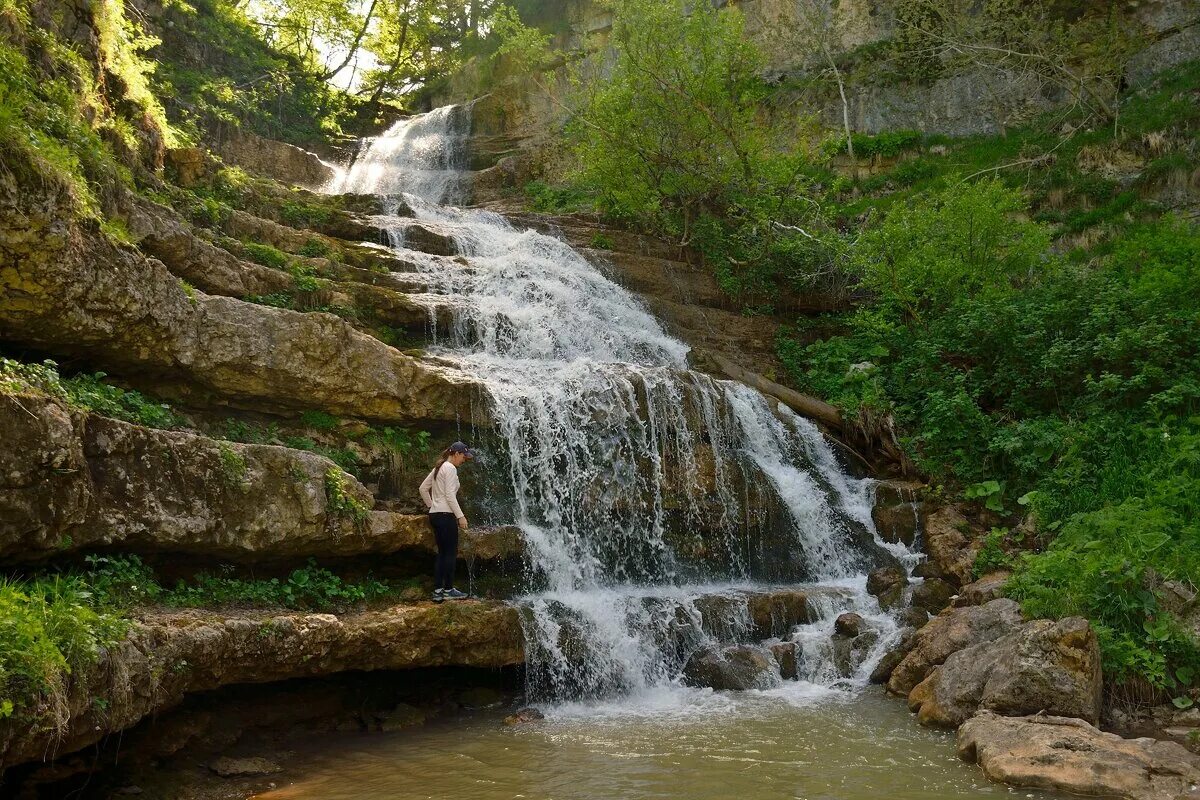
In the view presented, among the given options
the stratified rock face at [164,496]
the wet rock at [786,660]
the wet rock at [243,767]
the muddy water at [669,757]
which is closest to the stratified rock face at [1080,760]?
the muddy water at [669,757]

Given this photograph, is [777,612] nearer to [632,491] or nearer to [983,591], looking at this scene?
[983,591]

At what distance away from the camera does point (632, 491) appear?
427 inches

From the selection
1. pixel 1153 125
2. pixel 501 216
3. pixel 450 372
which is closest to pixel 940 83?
pixel 1153 125

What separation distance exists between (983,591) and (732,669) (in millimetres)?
3105

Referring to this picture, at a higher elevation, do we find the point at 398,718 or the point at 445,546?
the point at 445,546

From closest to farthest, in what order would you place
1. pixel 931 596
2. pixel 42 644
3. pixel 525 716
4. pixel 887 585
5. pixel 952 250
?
pixel 42 644, pixel 525 716, pixel 931 596, pixel 887 585, pixel 952 250

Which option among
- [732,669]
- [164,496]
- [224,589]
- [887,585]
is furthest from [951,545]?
[164,496]

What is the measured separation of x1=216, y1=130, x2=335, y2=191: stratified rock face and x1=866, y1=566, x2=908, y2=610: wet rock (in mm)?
17457

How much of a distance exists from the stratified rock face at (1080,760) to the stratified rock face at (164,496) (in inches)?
211

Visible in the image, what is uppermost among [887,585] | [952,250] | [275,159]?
[275,159]

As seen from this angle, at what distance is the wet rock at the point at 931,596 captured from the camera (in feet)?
32.4

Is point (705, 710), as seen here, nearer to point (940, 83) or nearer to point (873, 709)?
point (873, 709)

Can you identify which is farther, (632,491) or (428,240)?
(428,240)

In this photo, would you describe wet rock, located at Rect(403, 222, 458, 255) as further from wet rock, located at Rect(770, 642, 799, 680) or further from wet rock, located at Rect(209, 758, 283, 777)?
wet rock, located at Rect(209, 758, 283, 777)
